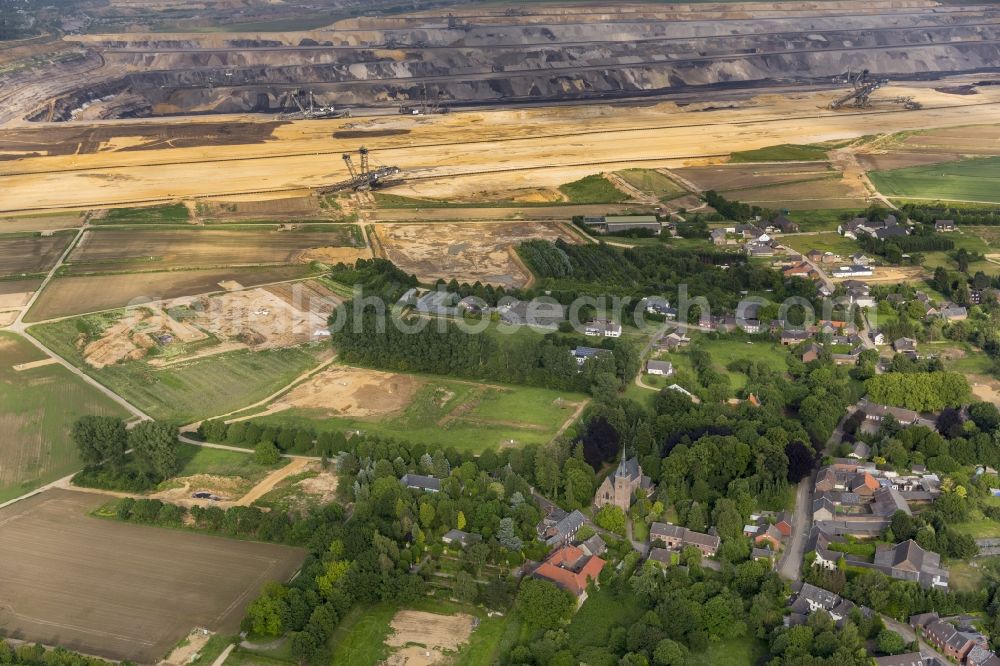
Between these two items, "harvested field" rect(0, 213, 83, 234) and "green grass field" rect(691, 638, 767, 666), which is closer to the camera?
"green grass field" rect(691, 638, 767, 666)

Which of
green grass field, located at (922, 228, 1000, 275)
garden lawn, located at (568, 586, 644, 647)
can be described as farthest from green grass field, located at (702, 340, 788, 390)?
green grass field, located at (922, 228, 1000, 275)

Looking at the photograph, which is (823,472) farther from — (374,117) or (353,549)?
(374,117)

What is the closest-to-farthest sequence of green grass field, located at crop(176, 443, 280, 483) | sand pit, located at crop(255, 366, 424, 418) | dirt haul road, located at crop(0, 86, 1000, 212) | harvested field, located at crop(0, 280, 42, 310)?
green grass field, located at crop(176, 443, 280, 483) < sand pit, located at crop(255, 366, 424, 418) < harvested field, located at crop(0, 280, 42, 310) < dirt haul road, located at crop(0, 86, 1000, 212)

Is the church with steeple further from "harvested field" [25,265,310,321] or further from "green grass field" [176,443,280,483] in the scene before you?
"harvested field" [25,265,310,321]

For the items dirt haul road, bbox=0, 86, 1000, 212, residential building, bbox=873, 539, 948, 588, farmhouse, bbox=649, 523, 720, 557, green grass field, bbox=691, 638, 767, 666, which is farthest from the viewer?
dirt haul road, bbox=0, 86, 1000, 212

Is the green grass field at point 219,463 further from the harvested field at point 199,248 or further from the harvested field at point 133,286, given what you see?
the harvested field at point 199,248

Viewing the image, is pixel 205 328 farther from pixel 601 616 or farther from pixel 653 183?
pixel 653 183
